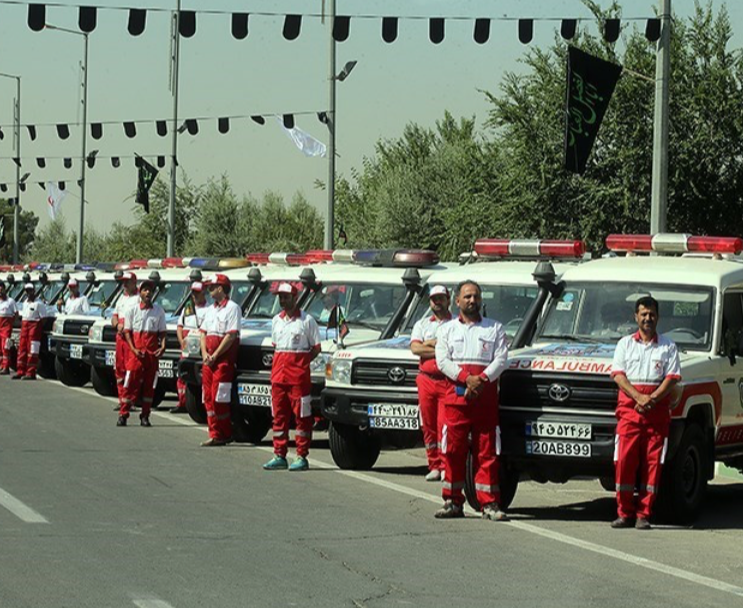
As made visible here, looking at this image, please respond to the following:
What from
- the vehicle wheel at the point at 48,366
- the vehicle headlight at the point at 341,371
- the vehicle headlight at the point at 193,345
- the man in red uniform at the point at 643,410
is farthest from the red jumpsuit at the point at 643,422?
the vehicle wheel at the point at 48,366

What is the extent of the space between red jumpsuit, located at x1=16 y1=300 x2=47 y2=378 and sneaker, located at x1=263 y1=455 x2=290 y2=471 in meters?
15.2

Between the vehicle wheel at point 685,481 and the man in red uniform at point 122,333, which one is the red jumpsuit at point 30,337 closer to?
the man in red uniform at point 122,333

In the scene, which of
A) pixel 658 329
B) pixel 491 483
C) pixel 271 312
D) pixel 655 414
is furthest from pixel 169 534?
pixel 271 312

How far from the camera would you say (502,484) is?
1288 cm

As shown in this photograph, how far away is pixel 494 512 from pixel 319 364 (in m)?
5.03

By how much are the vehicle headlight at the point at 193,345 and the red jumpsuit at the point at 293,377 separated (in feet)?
12.0

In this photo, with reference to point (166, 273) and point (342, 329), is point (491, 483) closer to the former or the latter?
point (342, 329)

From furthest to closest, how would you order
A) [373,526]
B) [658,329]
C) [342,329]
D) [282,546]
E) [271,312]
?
[271,312], [342,329], [658,329], [373,526], [282,546]

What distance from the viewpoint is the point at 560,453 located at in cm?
1227

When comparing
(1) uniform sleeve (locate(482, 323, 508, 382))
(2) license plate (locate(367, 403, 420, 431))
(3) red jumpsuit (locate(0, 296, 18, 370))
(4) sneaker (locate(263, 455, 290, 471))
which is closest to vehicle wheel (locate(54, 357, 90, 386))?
(3) red jumpsuit (locate(0, 296, 18, 370))

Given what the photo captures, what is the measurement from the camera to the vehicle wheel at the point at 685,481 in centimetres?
1238

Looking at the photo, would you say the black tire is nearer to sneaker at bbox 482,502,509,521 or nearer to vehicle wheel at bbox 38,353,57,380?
sneaker at bbox 482,502,509,521

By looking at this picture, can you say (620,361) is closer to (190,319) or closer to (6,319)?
(190,319)

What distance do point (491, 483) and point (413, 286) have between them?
501 centimetres
